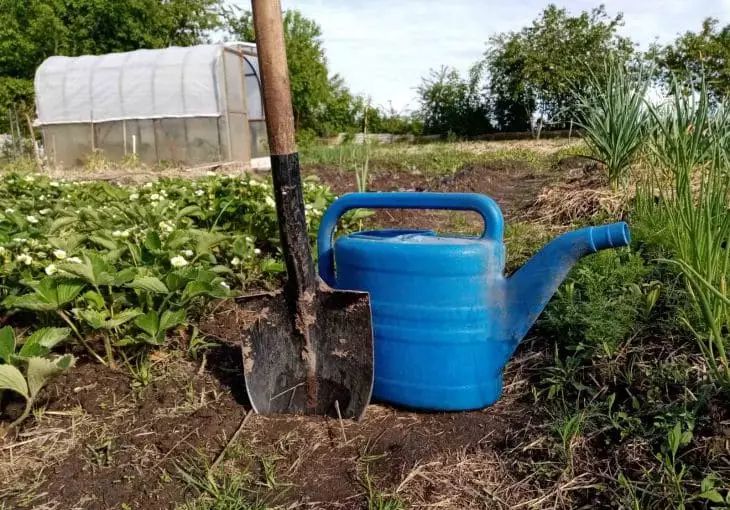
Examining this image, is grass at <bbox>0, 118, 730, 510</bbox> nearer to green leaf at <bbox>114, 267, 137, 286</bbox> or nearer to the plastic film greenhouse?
green leaf at <bbox>114, 267, 137, 286</bbox>

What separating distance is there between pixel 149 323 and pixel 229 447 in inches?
17.8

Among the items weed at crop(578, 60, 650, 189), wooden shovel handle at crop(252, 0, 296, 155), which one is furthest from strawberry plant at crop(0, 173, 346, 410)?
weed at crop(578, 60, 650, 189)

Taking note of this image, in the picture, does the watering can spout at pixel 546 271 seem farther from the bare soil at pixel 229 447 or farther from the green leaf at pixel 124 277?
the green leaf at pixel 124 277

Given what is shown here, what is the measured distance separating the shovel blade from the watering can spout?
378mm

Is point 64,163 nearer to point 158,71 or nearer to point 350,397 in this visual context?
point 158,71

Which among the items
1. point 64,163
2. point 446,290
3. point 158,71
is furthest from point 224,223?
point 64,163

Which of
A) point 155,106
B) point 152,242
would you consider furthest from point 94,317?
point 155,106

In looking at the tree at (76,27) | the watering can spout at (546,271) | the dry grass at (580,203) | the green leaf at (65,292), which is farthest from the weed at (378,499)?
the tree at (76,27)

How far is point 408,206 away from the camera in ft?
5.16

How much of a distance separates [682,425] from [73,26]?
1874 centimetres

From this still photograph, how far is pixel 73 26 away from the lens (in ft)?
54.1

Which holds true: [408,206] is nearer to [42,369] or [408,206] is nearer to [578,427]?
[578,427]

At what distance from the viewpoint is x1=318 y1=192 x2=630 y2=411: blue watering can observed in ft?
4.87

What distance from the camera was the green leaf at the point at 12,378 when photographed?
1.41m
